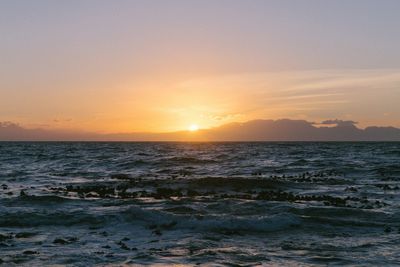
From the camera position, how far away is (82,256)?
14273mm

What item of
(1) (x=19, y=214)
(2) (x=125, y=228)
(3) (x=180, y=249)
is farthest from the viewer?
(1) (x=19, y=214)

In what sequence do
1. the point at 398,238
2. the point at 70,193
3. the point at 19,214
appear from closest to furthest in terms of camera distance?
the point at 398,238, the point at 19,214, the point at 70,193

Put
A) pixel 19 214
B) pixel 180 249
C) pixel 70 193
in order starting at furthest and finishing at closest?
1. pixel 70 193
2. pixel 19 214
3. pixel 180 249

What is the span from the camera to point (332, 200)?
27.3 m

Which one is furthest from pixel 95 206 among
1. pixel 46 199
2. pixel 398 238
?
pixel 398 238

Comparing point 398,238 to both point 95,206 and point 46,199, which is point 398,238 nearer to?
point 95,206

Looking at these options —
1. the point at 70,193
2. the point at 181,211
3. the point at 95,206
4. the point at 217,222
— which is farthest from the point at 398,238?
the point at 70,193

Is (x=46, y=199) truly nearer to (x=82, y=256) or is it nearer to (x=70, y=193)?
(x=70, y=193)

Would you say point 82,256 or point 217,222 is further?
point 217,222

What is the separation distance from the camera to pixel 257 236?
1759 cm

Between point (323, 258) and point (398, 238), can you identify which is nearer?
point (323, 258)

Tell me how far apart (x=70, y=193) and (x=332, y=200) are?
Answer: 16.3 m

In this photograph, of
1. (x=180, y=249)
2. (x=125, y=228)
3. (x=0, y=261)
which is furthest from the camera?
(x=125, y=228)

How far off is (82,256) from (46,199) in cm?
1402
